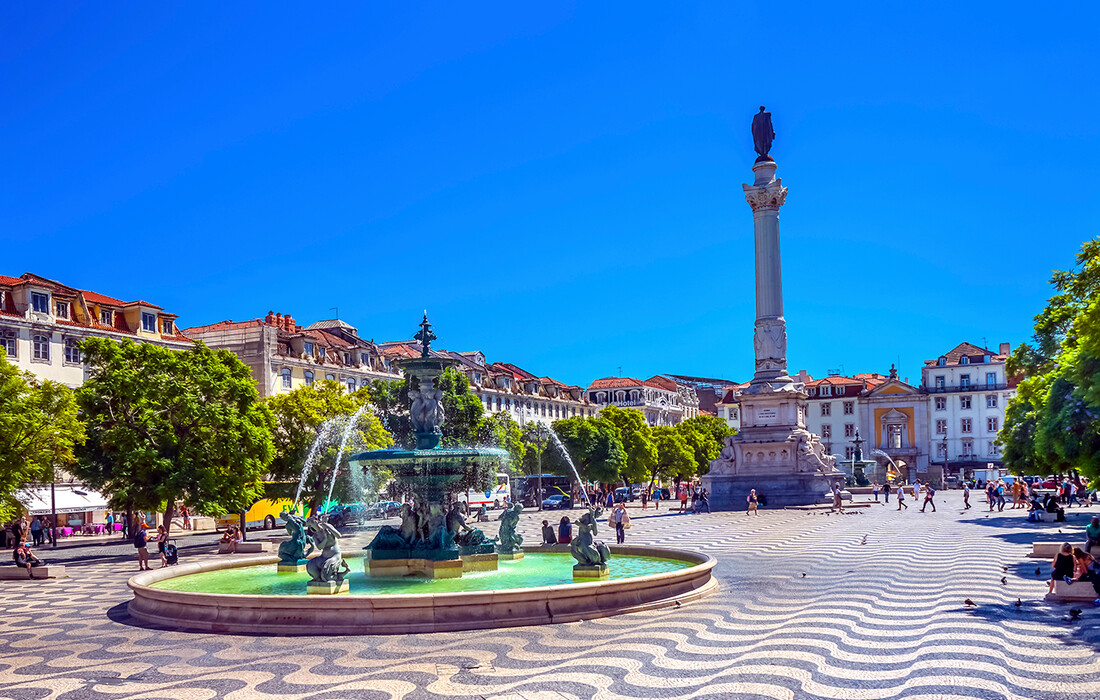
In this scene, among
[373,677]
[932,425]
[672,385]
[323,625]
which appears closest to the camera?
[373,677]

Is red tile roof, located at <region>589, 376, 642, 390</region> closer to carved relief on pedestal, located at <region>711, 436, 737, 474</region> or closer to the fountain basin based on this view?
carved relief on pedestal, located at <region>711, 436, 737, 474</region>

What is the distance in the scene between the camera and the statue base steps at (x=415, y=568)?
17.4 meters

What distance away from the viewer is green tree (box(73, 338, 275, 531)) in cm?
2986

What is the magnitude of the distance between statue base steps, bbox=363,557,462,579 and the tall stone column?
36.4 m

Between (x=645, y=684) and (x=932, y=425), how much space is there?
103m

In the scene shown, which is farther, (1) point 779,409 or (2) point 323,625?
(1) point 779,409

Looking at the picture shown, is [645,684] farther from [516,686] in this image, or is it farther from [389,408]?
[389,408]

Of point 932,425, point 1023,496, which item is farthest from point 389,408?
point 932,425

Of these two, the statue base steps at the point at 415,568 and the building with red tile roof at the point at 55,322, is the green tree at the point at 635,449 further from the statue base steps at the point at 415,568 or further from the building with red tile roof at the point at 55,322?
the statue base steps at the point at 415,568

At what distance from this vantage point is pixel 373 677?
406 inches

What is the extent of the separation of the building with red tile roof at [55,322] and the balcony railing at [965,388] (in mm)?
81454

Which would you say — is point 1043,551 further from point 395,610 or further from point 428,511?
point 395,610

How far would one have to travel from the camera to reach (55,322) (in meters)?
46.7

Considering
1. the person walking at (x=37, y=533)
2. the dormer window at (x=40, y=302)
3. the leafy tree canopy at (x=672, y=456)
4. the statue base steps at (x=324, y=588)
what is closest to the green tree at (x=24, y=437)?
the person walking at (x=37, y=533)
